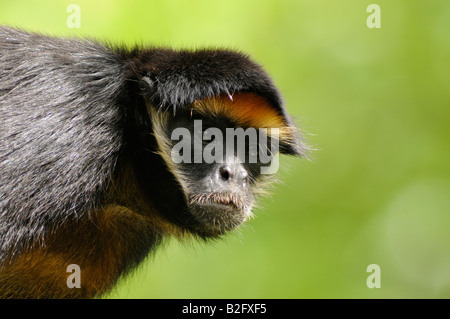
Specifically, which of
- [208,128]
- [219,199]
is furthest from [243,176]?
[208,128]

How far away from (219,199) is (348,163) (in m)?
6.31

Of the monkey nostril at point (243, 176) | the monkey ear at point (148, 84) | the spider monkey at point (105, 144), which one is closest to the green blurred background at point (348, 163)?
the spider monkey at point (105, 144)

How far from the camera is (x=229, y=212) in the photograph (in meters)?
5.44

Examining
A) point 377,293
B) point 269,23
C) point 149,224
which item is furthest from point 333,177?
point 149,224

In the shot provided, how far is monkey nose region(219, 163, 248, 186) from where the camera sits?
209 inches

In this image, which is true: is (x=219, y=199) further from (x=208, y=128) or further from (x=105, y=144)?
(x=105, y=144)

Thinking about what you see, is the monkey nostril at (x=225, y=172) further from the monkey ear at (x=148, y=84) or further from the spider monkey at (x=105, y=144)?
the monkey ear at (x=148, y=84)

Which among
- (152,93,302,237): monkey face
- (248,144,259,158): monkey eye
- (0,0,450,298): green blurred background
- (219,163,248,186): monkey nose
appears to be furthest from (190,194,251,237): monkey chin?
(0,0,450,298): green blurred background

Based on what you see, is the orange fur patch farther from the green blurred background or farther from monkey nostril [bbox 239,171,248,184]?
the green blurred background

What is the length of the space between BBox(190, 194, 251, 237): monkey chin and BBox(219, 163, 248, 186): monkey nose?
5.4 inches

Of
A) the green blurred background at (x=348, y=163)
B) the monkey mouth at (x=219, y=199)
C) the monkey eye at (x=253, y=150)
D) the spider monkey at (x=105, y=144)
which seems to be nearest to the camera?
the spider monkey at (x=105, y=144)

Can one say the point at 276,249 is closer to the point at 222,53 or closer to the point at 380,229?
the point at 380,229

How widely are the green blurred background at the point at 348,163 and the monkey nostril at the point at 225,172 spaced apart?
205 inches

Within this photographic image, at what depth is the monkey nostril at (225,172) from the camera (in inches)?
209
